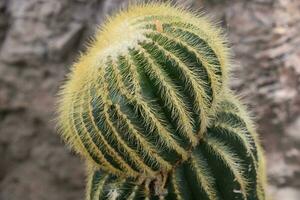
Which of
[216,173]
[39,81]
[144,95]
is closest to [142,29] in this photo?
[144,95]

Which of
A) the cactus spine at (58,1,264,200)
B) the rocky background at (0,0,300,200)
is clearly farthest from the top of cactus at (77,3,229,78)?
the rocky background at (0,0,300,200)

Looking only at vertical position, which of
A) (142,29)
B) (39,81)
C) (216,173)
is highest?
(39,81)

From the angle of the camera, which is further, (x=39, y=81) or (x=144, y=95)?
(x=39, y=81)

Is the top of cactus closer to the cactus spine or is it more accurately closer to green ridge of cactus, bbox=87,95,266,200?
the cactus spine

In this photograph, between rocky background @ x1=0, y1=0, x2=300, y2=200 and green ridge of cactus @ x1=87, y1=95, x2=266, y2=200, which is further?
rocky background @ x1=0, y1=0, x2=300, y2=200

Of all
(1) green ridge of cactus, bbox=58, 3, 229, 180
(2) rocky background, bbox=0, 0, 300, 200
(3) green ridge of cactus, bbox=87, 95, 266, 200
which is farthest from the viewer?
(2) rocky background, bbox=0, 0, 300, 200

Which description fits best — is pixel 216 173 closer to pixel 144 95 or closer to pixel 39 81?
pixel 144 95

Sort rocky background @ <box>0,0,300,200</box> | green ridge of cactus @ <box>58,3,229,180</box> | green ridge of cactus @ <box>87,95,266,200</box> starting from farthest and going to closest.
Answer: rocky background @ <box>0,0,300,200</box>
green ridge of cactus @ <box>87,95,266,200</box>
green ridge of cactus @ <box>58,3,229,180</box>

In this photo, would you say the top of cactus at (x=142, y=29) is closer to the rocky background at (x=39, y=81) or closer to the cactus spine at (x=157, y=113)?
the cactus spine at (x=157, y=113)

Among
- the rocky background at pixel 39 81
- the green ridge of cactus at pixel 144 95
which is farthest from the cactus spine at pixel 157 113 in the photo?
the rocky background at pixel 39 81
